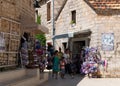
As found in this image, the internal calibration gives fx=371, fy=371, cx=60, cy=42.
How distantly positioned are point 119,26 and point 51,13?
9.98m

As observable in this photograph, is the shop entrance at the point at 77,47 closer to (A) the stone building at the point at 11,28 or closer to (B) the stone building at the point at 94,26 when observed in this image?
(B) the stone building at the point at 94,26

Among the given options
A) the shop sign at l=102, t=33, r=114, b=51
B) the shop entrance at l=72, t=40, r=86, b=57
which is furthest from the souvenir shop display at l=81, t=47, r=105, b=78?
the shop entrance at l=72, t=40, r=86, b=57

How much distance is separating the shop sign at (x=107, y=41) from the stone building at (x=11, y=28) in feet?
21.0

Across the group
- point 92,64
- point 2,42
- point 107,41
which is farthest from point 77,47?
point 2,42

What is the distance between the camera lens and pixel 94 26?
71.1ft

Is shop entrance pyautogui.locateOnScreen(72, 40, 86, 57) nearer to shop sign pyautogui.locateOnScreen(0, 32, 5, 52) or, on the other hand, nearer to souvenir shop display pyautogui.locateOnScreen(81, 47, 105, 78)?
souvenir shop display pyautogui.locateOnScreen(81, 47, 105, 78)

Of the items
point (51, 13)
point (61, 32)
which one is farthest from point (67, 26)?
point (51, 13)

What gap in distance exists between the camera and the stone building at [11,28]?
41.3ft

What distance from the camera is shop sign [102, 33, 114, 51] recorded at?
21.3 meters

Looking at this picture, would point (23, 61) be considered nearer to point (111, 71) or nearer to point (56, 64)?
point (56, 64)

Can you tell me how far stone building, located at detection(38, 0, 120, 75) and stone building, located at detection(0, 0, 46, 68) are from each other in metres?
6.41

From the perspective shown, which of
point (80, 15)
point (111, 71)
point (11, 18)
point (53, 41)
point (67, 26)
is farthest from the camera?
point (53, 41)

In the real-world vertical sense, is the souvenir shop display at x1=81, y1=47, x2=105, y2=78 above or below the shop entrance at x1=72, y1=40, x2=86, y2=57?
A: below

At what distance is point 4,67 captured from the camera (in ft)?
41.8
